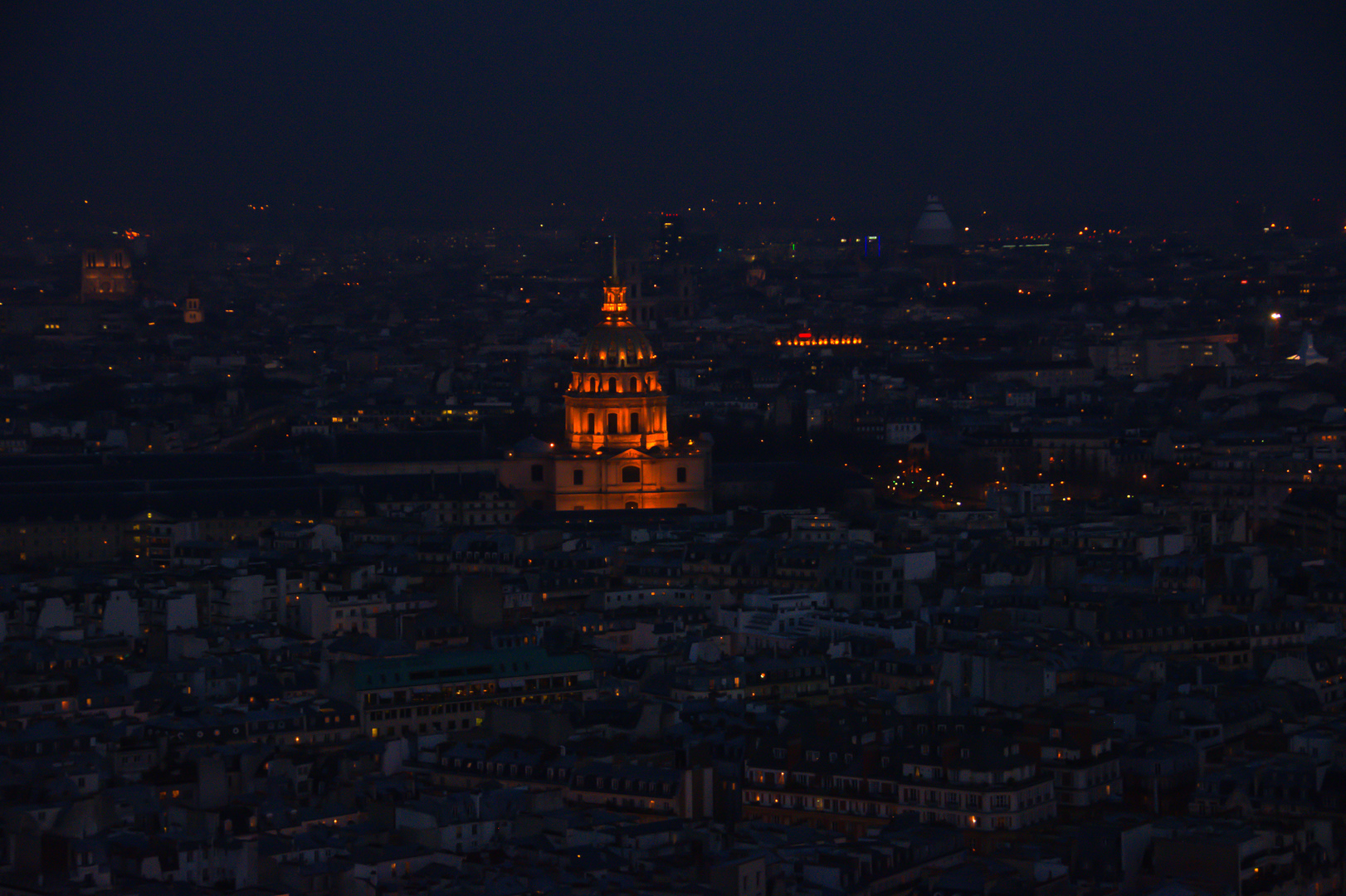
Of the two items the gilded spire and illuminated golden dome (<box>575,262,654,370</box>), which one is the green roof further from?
the gilded spire

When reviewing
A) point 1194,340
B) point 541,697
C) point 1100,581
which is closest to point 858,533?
point 1100,581

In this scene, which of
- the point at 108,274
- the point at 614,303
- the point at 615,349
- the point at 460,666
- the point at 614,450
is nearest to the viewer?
the point at 460,666

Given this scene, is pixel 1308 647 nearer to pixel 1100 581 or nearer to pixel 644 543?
pixel 1100 581

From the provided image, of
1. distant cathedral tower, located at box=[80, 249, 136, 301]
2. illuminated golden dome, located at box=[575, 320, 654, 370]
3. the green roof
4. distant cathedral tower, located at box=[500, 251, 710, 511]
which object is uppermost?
distant cathedral tower, located at box=[80, 249, 136, 301]

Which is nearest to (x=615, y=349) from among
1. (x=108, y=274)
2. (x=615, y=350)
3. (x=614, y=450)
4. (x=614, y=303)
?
(x=615, y=350)

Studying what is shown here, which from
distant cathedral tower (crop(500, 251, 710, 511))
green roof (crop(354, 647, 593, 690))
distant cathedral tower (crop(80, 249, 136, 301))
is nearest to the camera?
green roof (crop(354, 647, 593, 690))

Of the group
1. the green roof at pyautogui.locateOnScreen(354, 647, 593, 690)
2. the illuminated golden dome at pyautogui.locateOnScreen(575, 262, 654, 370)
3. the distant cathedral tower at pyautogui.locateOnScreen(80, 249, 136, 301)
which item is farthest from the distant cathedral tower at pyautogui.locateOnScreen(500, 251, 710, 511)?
the distant cathedral tower at pyautogui.locateOnScreen(80, 249, 136, 301)

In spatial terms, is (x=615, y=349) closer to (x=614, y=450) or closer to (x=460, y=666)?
(x=614, y=450)
